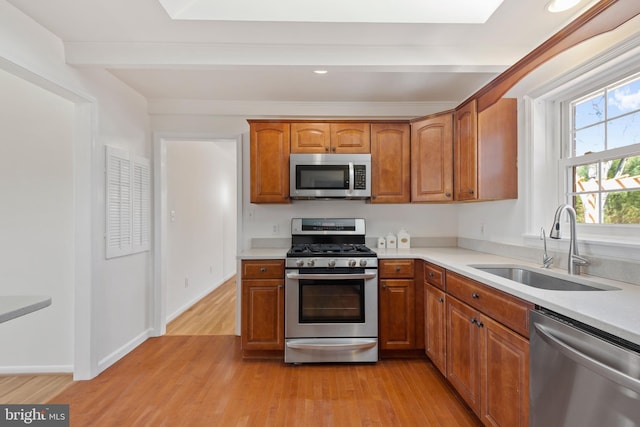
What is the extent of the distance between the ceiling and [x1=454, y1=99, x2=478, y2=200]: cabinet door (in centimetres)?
33

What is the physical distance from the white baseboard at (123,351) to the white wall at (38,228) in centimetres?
26

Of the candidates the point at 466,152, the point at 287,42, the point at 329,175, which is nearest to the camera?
the point at 287,42

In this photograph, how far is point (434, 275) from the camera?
255 centimetres

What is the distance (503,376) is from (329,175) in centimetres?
207

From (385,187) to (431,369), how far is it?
1.61 meters

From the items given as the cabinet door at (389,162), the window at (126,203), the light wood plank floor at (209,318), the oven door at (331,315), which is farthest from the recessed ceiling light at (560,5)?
the light wood plank floor at (209,318)

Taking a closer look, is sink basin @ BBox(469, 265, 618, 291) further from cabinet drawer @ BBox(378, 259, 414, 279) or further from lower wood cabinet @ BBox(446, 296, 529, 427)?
cabinet drawer @ BBox(378, 259, 414, 279)

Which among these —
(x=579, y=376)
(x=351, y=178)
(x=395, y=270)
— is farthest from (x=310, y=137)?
(x=579, y=376)

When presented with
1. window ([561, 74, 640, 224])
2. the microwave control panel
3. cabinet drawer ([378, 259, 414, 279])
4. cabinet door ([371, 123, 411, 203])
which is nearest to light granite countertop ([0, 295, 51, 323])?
cabinet drawer ([378, 259, 414, 279])

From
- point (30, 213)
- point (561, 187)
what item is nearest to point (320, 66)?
point (561, 187)

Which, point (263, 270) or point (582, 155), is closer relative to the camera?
point (582, 155)

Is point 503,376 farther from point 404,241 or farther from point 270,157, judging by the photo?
point 270,157

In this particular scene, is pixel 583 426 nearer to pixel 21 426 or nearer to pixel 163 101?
pixel 21 426

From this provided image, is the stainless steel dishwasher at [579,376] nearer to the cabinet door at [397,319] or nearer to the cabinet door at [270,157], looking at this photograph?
the cabinet door at [397,319]
